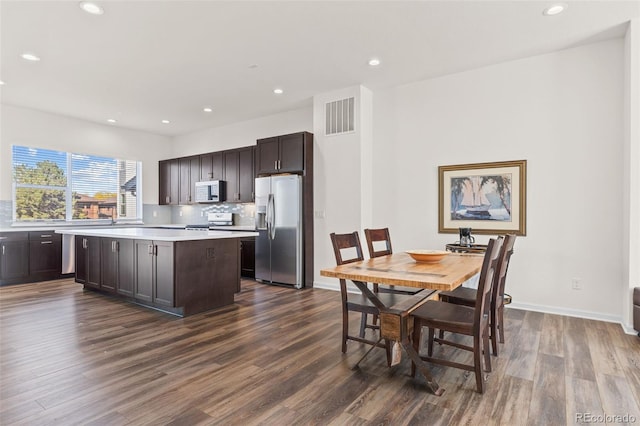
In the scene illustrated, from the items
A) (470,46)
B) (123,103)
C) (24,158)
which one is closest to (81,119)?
(24,158)

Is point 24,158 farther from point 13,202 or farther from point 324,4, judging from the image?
point 324,4

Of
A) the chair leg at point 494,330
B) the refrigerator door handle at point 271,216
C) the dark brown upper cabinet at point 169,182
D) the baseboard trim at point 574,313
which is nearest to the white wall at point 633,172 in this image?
the baseboard trim at point 574,313

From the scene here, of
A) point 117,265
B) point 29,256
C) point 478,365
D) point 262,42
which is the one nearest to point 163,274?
point 117,265

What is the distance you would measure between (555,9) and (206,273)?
438 cm

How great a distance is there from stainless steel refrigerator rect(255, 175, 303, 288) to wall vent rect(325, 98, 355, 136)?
3.07ft

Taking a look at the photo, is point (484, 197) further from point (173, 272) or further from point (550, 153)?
point (173, 272)

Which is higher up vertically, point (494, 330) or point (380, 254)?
point (380, 254)

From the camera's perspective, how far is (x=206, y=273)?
3.95 meters

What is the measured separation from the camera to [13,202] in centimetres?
583

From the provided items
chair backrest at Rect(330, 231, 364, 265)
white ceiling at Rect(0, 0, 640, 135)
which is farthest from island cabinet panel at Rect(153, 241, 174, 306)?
white ceiling at Rect(0, 0, 640, 135)

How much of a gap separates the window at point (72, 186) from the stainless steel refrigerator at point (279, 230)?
3634 mm

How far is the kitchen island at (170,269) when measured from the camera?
368 cm

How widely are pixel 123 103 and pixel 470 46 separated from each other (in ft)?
17.6

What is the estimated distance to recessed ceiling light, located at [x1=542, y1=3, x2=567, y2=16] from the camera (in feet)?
9.82
